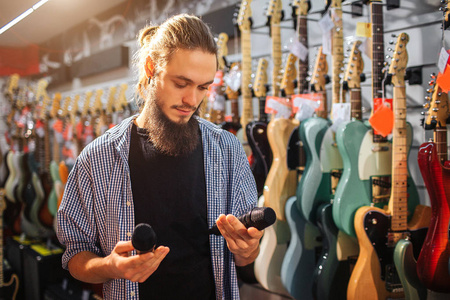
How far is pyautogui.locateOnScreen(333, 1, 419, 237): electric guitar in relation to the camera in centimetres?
190

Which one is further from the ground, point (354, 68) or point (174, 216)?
point (354, 68)

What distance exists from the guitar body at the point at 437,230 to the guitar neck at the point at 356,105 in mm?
444

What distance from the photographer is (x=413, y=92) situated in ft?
6.82

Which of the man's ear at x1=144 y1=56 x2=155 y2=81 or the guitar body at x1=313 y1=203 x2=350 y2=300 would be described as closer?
the man's ear at x1=144 y1=56 x2=155 y2=81

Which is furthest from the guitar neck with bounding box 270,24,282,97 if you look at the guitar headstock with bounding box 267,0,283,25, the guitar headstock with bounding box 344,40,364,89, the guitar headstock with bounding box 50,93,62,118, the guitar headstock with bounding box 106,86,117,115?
the guitar headstock with bounding box 50,93,62,118

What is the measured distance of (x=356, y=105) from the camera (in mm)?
2039

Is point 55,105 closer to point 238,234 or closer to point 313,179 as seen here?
point 313,179

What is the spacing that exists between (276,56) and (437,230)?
1351 millimetres

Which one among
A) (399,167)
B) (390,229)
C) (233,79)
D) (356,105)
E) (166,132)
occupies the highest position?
(233,79)

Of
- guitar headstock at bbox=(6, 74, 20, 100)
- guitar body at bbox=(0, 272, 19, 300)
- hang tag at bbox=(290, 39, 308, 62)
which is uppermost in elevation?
guitar headstock at bbox=(6, 74, 20, 100)

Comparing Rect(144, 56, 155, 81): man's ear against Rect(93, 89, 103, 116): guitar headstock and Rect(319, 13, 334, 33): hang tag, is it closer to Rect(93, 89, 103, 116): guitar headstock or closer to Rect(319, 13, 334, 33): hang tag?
Rect(319, 13, 334, 33): hang tag

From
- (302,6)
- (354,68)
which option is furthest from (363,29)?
(302,6)

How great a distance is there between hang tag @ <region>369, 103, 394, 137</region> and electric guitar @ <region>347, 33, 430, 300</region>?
35 mm

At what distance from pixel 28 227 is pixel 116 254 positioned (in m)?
3.80
